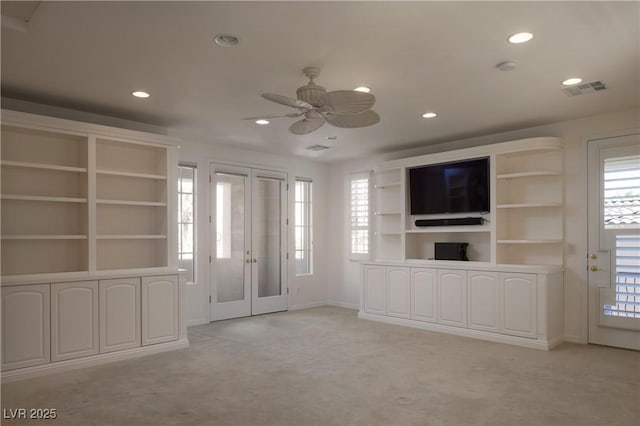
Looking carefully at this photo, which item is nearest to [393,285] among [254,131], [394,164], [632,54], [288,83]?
[394,164]

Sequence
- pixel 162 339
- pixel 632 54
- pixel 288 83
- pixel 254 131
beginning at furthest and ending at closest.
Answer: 1. pixel 254 131
2. pixel 162 339
3. pixel 288 83
4. pixel 632 54

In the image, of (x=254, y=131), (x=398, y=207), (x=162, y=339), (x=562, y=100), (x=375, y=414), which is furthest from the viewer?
(x=398, y=207)

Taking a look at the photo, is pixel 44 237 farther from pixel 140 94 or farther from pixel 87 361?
pixel 140 94

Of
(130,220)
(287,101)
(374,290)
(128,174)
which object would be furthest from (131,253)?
(374,290)

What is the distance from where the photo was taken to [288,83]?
153 inches

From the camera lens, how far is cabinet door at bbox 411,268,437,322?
19.4 feet

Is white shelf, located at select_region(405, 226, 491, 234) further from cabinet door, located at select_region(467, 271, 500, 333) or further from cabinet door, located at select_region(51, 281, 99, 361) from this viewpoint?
cabinet door, located at select_region(51, 281, 99, 361)

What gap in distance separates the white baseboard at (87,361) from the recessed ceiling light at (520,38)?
4.47 metres

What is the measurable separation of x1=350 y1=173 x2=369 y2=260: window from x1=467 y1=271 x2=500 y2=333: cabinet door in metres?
2.34

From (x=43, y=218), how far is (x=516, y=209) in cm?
561

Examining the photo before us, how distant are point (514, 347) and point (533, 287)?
0.73 meters

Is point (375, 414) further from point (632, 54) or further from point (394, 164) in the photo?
point (394, 164)

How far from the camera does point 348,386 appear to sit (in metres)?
3.68

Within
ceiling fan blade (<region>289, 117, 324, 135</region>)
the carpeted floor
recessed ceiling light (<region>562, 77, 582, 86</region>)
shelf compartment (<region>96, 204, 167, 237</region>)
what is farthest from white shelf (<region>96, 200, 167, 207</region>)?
recessed ceiling light (<region>562, 77, 582, 86</region>)
